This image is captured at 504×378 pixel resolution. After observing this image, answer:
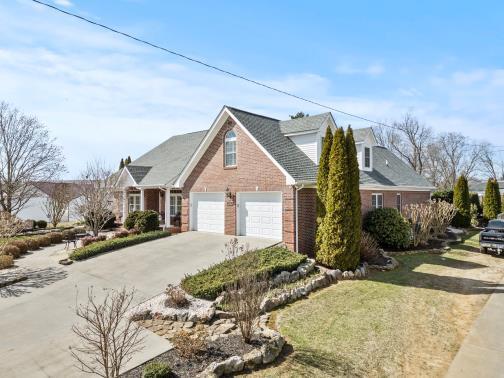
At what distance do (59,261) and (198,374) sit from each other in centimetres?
1167

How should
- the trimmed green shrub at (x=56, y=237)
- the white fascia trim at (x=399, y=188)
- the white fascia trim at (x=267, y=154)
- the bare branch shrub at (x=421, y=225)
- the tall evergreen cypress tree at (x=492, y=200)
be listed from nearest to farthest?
the white fascia trim at (x=267, y=154), the white fascia trim at (x=399, y=188), the bare branch shrub at (x=421, y=225), the trimmed green shrub at (x=56, y=237), the tall evergreen cypress tree at (x=492, y=200)

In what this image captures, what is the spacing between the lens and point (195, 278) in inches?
405

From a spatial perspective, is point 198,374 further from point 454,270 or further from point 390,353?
point 454,270

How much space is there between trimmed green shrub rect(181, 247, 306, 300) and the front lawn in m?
1.62

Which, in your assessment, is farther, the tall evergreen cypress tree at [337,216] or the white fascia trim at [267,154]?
the white fascia trim at [267,154]

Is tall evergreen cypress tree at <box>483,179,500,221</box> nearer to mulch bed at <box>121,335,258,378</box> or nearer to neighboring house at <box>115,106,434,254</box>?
neighboring house at <box>115,106,434,254</box>

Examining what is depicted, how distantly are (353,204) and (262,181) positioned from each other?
4644 mm

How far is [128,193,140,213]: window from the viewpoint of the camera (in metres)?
25.8

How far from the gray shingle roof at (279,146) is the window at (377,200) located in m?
5.55

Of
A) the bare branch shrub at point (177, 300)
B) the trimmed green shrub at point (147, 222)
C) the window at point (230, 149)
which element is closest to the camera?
the bare branch shrub at point (177, 300)

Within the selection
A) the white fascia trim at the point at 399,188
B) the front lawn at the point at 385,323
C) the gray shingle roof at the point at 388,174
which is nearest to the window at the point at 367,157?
the gray shingle roof at the point at 388,174

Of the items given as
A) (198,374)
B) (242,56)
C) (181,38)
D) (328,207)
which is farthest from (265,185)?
(198,374)

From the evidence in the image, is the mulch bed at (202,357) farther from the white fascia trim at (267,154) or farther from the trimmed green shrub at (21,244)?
the trimmed green shrub at (21,244)

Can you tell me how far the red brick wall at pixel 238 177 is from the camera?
556 inches
